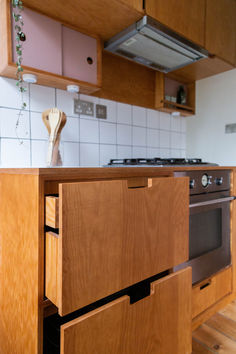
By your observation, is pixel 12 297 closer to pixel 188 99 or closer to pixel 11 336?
pixel 11 336

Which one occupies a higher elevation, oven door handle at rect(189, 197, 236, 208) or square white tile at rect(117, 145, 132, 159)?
square white tile at rect(117, 145, 132, 159)

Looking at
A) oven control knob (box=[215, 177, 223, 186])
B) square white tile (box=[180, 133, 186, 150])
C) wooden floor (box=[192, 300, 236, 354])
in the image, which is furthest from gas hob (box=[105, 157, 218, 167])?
wooden floor (box=[192, 300, 236, 354])

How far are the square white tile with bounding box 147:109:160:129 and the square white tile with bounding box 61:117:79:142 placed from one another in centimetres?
63

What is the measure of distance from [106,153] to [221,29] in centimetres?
112

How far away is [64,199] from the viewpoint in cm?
55

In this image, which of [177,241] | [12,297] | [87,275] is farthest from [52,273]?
[177,241]

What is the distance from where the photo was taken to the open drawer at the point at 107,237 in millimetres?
560

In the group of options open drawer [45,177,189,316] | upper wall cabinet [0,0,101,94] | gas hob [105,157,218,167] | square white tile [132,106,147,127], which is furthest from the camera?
square white tile [132,106,147,127]

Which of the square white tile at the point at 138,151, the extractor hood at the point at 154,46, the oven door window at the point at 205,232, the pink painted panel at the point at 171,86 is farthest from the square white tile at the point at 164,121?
the oven door window at the point at 205,232

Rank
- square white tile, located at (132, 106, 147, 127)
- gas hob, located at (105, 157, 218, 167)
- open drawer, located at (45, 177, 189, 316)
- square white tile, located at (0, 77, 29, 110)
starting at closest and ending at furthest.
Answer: open drawer, located at (45, 177, 189, 316), square white tile, located at (0, 77, 29, 110), gas hob, located at (105, 157, 218, 167), square white tile, located at (132, 106, 147, 127)

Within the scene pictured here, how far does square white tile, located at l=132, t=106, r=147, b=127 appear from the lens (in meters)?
1.67

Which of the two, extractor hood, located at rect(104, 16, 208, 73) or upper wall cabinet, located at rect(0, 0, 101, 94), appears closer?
upper wall cabinet, located at rect(0, 0, 101, 94)

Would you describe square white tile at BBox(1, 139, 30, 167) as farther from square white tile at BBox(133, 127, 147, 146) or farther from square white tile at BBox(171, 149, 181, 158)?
square white tile at BBox(171, 149, 181, 158)

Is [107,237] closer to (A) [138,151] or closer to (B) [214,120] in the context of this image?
(A) [138,151]
